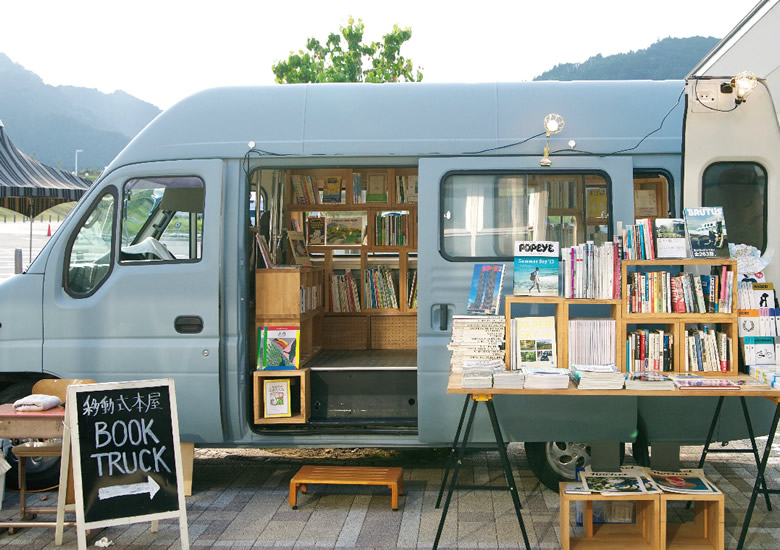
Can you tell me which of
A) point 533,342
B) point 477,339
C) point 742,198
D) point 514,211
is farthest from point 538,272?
point 742,198

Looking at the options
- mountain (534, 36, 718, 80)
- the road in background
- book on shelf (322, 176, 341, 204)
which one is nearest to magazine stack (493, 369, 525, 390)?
book on shelf (322, 176, 341, 204)

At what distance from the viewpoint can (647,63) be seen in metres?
97.4

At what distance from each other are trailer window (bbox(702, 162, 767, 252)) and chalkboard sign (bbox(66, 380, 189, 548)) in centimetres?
385

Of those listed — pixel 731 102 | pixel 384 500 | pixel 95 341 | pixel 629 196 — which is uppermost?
pixel 731 102

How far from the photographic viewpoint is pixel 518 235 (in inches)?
214

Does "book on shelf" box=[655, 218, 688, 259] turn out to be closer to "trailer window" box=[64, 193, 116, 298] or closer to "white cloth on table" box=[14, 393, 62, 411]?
"trailer window" box=[64, 193, 116, 298]

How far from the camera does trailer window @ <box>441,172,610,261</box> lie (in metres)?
5.41

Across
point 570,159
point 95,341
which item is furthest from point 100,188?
point 570,159

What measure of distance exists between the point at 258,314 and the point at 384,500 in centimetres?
165

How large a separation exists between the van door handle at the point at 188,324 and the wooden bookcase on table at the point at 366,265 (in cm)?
205

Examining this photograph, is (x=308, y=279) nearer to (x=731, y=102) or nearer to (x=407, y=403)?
(x=407, y=403)

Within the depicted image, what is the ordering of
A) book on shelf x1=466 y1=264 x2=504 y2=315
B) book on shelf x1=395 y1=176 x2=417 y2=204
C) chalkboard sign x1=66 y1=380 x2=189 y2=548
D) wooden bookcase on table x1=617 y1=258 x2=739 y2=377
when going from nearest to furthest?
chalkboard sign x1=66 y1=380 x2=189 y2=548, wooden bookcase on table x1=617 y1=258 x2=739 y2=377, book on shelf x1=466 y1=264 x2=504 y2=315, book on shelf x1=395 y1=176 x2=417 y2=204

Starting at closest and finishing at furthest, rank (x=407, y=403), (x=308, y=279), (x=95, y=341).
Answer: (x=95, y=341) → (x=407, y=403) → (x=308, y=279)

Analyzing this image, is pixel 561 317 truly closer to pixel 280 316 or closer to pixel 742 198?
pixel 742 198
